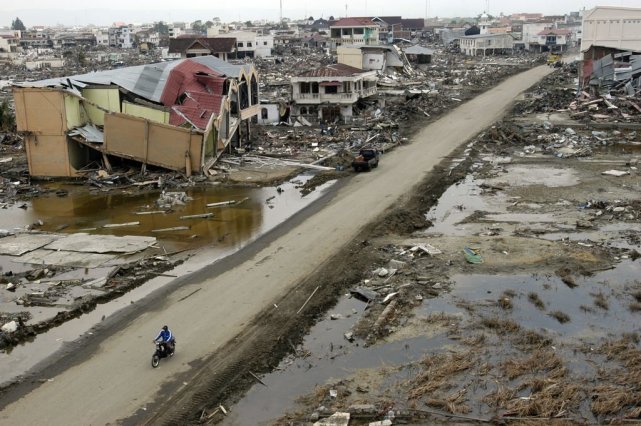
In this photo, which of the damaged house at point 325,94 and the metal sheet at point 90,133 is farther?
the damaged house at point 325,94

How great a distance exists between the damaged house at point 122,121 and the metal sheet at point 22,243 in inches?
322

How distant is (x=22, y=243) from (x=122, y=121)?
9426mm

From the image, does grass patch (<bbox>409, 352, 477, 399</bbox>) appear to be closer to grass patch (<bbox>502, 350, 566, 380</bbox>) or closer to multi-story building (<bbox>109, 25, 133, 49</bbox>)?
grass patch (<bbox>502, 350, 566, 380</bbox>)

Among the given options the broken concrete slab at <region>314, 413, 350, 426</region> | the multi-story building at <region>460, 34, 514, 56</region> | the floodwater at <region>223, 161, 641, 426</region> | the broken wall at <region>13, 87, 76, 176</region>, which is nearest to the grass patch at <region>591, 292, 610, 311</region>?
the floodwater at <region>223, 161, 641, 426</region>

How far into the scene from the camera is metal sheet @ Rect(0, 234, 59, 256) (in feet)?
66.2

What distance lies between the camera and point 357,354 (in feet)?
43.6

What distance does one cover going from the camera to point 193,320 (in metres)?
14.7

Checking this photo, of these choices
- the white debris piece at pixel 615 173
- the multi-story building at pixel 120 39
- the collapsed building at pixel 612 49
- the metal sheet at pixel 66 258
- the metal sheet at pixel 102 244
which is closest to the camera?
the metal sheet at pixel 66 258

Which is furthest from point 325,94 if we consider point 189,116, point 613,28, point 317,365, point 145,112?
point 317,365

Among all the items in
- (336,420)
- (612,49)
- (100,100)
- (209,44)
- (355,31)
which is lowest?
(336,420)

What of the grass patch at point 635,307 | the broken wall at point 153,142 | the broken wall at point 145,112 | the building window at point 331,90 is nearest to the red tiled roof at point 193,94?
the broken wall at point 145,112

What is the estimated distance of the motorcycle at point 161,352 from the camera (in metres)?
12.6

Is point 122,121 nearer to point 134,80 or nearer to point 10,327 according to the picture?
point 134,80

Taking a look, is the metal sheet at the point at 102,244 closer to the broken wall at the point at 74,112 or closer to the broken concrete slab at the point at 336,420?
the broken wall at the point at 74,112
